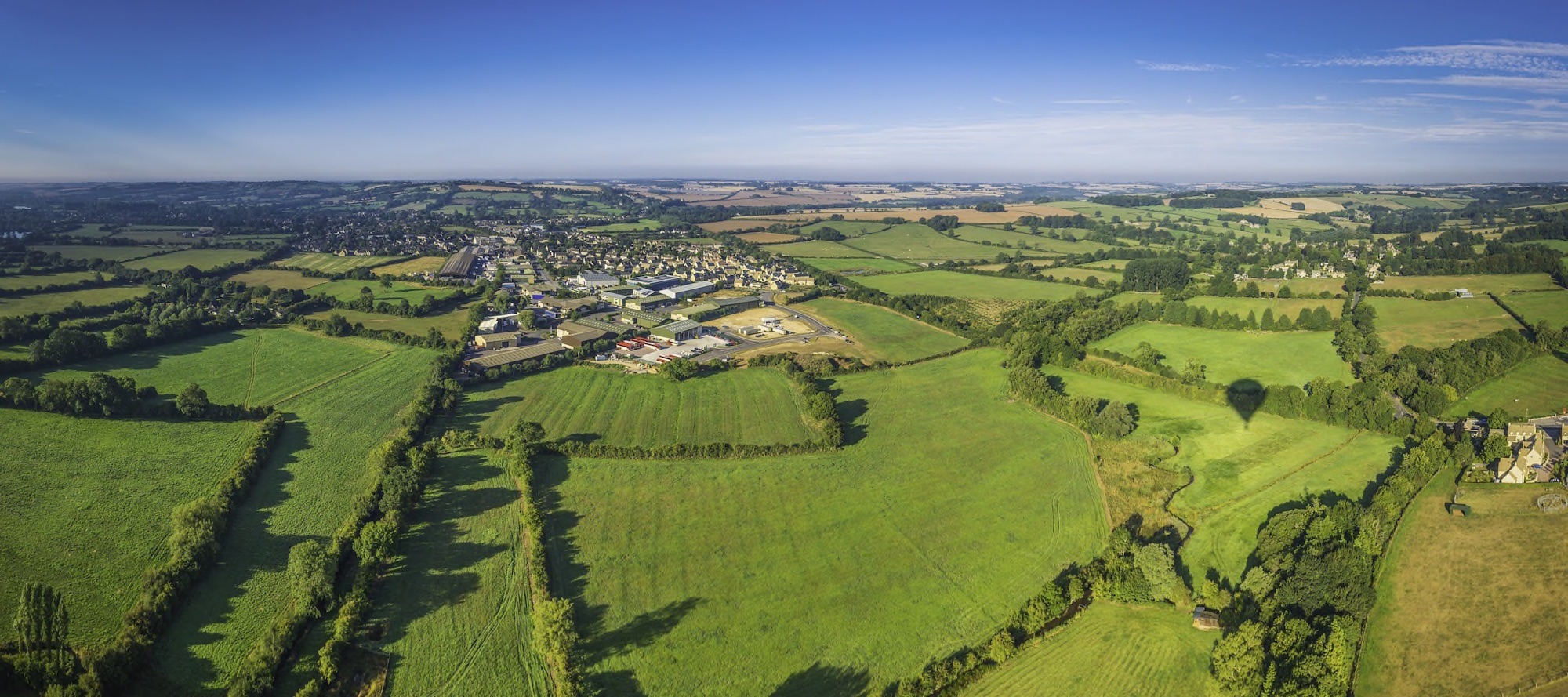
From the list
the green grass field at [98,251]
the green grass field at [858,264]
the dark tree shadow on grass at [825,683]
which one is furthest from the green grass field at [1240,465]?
the green grass field at [98,251]

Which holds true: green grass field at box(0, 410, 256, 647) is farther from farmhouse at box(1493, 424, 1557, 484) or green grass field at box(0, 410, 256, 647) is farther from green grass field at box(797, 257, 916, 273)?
green grass field at box(797, 257, 916, 273)

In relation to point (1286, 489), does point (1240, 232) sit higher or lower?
higher

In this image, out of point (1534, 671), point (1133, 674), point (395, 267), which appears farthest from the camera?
point (395, 267)

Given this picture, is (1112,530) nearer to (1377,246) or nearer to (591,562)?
(591,562)

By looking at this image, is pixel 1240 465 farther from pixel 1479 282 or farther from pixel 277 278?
pixel 277 278

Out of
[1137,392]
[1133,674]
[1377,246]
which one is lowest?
[1133,674]

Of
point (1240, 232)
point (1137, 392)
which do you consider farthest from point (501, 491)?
point (1240, 232)

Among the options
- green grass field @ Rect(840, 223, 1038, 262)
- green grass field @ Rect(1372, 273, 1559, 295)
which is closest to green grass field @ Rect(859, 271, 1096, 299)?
green grass field @ Rect(840, 223, 1038, 262)

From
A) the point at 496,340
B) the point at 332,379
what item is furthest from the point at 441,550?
the point at 496,340
